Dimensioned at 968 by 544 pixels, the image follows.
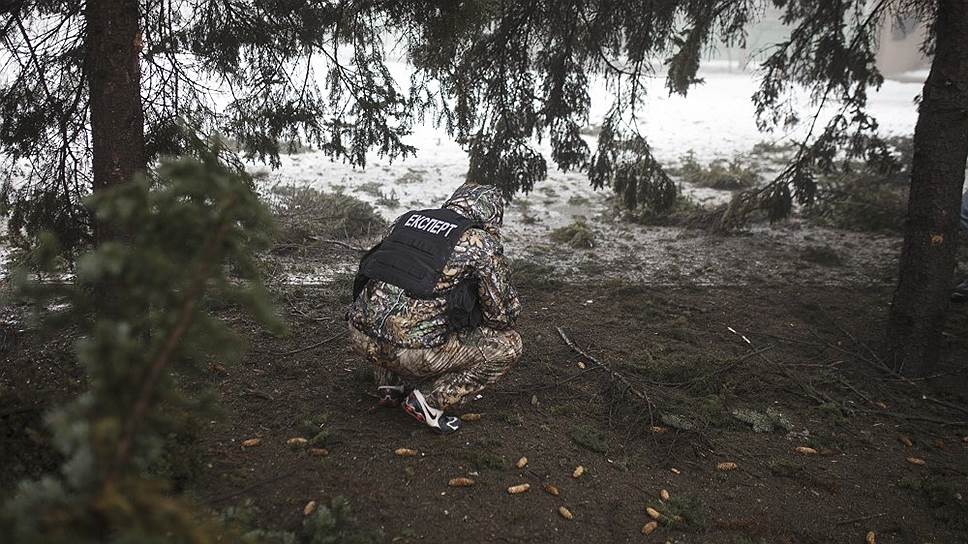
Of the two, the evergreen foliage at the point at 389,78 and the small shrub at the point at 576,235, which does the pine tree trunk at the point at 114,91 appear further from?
the small shrub at the point at 576,235

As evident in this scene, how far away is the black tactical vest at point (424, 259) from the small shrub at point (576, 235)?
17.2 ft

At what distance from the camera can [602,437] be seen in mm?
3957

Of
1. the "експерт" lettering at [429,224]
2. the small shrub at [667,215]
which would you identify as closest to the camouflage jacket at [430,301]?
the "експерт" lettering at [429,224]

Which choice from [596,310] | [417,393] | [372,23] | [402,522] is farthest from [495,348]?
[372,23]

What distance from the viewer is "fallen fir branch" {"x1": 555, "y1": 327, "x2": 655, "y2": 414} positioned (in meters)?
4.35

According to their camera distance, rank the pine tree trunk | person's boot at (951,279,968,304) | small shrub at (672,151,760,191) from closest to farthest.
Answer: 1. the pine tree trunk
2. person's boot at (951,279,968,304)
3. small shrub at (672,151,760,191)

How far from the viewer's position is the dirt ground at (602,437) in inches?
120

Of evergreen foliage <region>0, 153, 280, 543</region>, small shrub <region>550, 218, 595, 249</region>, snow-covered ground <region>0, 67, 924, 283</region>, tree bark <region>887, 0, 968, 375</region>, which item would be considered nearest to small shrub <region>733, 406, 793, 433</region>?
tree bark <region>887, 0, 968, 375</region>

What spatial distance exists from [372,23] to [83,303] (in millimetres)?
4389

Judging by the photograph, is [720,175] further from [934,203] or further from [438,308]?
[438,308]

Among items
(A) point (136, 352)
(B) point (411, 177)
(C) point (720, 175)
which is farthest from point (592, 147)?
(A) point (136, 352)

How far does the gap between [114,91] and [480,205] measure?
2.27m

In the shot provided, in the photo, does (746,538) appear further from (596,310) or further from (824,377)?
(596,310)

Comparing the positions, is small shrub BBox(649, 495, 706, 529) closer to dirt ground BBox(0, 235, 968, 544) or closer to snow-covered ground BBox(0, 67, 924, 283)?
dirt ground BBox(0, 235, 968, 544)
